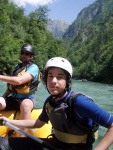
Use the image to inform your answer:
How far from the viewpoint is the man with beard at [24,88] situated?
3.98m

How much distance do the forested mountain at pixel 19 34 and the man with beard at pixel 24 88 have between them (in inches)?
882

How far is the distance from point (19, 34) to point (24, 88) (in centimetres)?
3390

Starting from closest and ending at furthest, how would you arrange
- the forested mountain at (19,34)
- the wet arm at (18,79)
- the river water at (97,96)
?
the wet arm at (18,79) < the river water at (97,96) < the forested mountain at (19,34)

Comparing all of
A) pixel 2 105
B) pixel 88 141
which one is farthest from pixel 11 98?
pixel 88 141

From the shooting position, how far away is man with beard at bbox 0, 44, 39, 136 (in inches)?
157

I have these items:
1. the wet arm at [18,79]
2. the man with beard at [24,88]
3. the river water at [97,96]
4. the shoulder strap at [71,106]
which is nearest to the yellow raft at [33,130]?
the man with beard at [24,88]

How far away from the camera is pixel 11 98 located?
4.23 m

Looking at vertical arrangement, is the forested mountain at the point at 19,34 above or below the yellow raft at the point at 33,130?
above

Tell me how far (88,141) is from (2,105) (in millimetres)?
2007

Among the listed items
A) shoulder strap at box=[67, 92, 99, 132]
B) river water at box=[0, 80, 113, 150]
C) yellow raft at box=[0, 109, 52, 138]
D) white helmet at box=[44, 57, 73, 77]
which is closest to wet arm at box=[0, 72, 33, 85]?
yellow raft at box=[0, 109, 52, 138]

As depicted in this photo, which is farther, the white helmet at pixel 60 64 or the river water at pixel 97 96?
the river water at pixel 97 96

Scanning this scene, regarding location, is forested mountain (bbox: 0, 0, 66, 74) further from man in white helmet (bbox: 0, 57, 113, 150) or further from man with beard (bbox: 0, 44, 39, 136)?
man in white helmet (bbox: 0, 57, 113, 150)

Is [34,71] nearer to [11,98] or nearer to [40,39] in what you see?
[11,98]

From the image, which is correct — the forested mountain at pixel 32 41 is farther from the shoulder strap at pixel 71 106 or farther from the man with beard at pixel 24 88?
the shoulder strap at pixel 71 106
